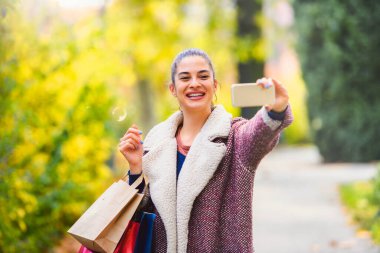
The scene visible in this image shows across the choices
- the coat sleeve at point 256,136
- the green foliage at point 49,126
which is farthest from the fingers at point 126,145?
the green foliage at point 49,126

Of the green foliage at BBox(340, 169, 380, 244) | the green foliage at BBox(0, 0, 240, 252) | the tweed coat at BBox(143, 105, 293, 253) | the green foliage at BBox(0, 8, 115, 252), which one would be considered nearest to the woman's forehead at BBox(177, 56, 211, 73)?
the tweed coat at BBox(143, 105, 293, 253)

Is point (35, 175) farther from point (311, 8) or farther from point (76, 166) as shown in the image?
point (311, 8)

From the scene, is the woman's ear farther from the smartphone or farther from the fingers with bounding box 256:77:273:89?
the fingers with bounding box 256:77:273:89

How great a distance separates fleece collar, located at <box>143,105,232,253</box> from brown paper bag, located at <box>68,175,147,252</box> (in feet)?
0.35

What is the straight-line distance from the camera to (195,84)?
2988 mm

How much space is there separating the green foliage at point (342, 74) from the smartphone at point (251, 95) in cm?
1281

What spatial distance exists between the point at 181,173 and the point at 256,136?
39 centimetres

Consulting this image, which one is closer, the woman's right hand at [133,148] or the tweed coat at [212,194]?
the tweed coat at [212,194]

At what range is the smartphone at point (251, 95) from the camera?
2.64m

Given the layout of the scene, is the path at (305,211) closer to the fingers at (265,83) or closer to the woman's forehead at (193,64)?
the woman's forehead at (193,64)

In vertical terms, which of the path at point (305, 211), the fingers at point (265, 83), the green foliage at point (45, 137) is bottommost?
the path at point (305, 211)

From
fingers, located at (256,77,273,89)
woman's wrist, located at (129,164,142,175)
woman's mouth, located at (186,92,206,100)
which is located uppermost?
fingers, located at (256,77,273,89)

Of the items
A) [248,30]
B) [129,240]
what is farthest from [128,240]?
[248,30]

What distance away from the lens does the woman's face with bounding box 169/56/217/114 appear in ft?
9.87
